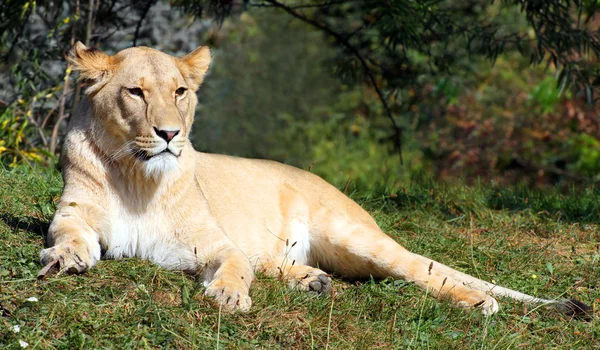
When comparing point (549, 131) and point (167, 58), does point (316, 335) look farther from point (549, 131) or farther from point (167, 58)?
point (549, 131)

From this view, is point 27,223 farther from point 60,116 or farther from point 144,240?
point 60,116

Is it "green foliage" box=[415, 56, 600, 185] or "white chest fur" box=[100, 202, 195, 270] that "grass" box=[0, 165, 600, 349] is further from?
"green foliage" box=[415, 56, 600, 185]

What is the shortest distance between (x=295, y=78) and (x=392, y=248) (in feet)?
29.0

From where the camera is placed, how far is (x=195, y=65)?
440 cm

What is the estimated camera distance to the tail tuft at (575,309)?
4.10 m

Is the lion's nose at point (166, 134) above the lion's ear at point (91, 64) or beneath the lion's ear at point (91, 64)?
beneath

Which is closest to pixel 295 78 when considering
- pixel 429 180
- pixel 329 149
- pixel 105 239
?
pixel 329 149

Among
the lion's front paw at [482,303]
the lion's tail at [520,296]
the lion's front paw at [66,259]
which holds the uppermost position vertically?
the lion's front paw at [66,259]

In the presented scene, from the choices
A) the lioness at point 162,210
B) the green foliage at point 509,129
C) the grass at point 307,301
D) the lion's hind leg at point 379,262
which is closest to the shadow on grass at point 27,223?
the grass at point 307,301

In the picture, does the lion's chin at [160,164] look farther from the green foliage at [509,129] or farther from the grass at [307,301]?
the green foliage at [509,129]

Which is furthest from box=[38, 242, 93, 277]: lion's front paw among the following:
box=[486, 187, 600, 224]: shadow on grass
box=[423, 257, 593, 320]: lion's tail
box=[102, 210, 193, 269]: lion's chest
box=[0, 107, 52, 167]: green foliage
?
box=[486, 187, 600, 224]: shadow on grass

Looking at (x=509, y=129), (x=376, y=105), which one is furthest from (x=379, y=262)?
(x=376, y=105)

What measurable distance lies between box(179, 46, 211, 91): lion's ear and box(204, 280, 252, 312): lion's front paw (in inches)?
46.5

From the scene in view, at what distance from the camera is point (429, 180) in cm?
683
